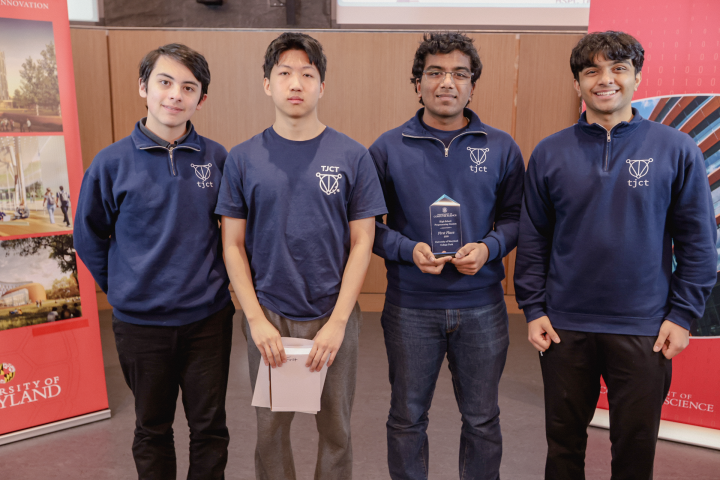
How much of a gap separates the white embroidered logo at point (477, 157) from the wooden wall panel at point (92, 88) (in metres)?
3.62

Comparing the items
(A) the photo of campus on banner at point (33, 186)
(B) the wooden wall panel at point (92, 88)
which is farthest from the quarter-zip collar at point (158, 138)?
(B) the wooden wall panel at point (92, 88)

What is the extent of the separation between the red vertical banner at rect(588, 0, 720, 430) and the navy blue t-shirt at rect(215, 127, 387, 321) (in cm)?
168

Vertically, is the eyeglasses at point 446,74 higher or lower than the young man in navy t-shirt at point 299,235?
higher

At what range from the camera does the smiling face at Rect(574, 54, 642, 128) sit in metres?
1.52

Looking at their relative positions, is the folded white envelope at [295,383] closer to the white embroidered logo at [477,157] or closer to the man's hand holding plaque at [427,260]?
the man's hand holding plaque at [427,260]

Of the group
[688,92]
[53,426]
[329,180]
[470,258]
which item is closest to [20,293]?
[53,426]

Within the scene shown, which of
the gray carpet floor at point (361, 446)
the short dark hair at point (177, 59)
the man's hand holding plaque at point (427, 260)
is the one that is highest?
the short dark hair at point (177, 59)

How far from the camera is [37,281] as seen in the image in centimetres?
250

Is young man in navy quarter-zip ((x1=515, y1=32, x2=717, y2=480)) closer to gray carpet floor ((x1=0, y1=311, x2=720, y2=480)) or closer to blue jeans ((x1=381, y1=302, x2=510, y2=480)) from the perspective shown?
blue jeans ((x1=381, y1=302, x2=510, y2=480))

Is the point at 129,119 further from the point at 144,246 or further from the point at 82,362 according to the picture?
the point at 144,246

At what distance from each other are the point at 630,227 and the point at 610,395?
51 cm

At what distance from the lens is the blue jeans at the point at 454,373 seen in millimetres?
1669

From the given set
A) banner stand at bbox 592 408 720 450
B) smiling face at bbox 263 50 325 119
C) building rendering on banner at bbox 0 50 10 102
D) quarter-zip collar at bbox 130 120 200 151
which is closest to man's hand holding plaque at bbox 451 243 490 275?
smiling face at bbox 263 50 325 119

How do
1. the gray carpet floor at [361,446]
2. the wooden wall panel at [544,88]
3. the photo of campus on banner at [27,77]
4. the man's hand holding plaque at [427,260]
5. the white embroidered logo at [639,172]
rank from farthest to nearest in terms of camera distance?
the wooden wall panel at [544,88] → the photo of campus on banner at [27,77] → the gray carpet floor at [361,446] → the man's hand holding plaque at [427,260] → the white embroidered logo at [639,172]
